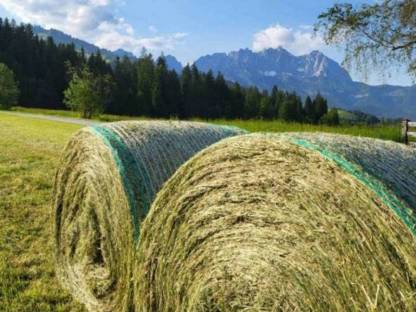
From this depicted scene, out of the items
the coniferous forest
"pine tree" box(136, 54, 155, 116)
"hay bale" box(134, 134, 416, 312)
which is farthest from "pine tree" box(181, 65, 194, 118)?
"hay bale" box(134, 134, 416, 312)

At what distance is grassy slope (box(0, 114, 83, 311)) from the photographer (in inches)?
174

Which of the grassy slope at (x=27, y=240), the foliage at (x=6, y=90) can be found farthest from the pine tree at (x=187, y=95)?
the grassy slope at (x=27, y=240)

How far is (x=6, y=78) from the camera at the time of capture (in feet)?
222

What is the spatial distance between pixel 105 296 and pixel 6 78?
7024 centimetres

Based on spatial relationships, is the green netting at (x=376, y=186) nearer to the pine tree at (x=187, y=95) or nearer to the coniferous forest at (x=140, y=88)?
the coniferous forest at (x=140, y=88)

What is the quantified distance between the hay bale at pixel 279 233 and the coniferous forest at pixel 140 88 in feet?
280

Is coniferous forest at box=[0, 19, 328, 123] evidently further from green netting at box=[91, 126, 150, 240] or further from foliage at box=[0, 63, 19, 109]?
green netting at box=[91, 126, 150, 240]

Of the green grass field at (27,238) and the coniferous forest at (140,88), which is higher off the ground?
the coniferous forest at (140,88)

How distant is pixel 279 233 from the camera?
2.63 m

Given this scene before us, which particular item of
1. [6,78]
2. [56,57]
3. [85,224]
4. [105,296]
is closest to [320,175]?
[105,296]

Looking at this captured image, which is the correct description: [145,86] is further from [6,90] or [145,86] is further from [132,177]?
[132,177]

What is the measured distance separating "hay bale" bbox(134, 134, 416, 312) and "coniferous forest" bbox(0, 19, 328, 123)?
280 feet

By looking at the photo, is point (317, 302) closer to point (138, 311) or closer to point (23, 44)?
point (138, 311)

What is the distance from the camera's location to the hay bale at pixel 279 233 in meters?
2.09
